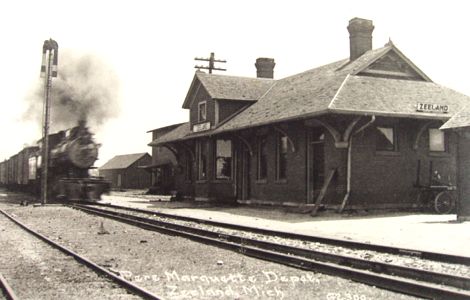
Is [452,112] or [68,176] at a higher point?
[452,112]

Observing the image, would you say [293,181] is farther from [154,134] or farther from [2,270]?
[154,134]

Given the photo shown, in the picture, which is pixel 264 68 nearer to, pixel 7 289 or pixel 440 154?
pixel 440 154

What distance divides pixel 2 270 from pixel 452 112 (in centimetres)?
1424

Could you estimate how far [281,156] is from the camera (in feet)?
62.9

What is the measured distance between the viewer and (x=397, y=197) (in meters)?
16.7

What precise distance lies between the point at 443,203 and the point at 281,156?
5.66 m

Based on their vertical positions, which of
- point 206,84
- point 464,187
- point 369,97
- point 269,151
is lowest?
point 464,187

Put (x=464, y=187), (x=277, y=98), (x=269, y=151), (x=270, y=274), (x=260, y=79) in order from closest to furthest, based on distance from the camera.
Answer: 1. (x=270, y=274)
2. (x=464, y=187)
3. (x=269, y=151)
4. (x=277, y=98)
5. (x=260, y=79)

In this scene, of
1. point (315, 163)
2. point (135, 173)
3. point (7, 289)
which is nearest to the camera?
point (7, 289)

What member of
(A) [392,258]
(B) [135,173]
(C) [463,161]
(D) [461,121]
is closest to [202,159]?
(C) [463,161]

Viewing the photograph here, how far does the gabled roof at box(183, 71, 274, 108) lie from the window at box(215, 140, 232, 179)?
2031 mm

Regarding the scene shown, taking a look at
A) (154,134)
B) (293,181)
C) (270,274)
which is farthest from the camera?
(154,134)

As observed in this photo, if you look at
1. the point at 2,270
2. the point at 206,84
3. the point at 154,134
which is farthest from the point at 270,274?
the point at 154,134

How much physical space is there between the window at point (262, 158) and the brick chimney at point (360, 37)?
4.52 meters
